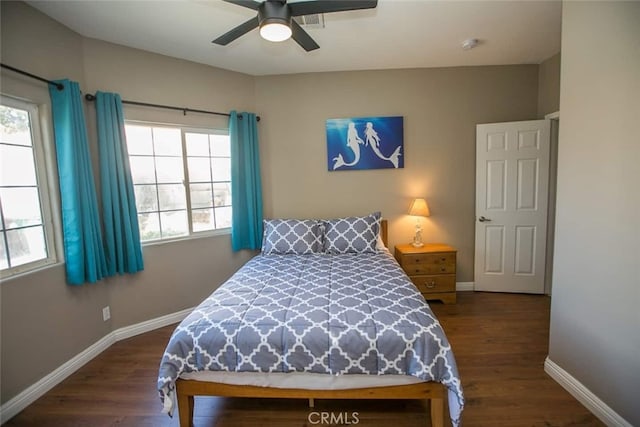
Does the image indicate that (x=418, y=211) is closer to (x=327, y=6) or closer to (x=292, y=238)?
(x=292, y=238)

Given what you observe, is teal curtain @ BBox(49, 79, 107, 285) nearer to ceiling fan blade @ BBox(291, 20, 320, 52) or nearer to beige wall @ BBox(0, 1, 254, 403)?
beige wall @ BBox(0, 1, 254, 403)

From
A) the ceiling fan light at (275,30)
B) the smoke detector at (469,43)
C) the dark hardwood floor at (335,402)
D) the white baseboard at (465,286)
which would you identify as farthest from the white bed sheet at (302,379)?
the smoke detector at (469,43)

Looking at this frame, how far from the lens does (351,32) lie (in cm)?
240

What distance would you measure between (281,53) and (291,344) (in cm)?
261

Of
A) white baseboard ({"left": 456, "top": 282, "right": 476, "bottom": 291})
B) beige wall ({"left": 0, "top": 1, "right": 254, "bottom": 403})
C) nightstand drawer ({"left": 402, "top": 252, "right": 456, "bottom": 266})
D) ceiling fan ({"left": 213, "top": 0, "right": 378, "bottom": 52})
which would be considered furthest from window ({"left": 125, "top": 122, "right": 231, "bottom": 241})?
white baseboard ({"left": 456, "top": 282, "right": 476, "bottom": 291})

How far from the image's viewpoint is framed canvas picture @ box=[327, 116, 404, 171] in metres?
3.28

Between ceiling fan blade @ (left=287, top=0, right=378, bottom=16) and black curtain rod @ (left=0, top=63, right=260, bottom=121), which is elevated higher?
ceiling fan blade @ (left=287, top=0, right=378, bottom=16)

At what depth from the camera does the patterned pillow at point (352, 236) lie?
2859mm

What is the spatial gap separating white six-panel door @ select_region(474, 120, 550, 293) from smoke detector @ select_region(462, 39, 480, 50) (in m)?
0.87

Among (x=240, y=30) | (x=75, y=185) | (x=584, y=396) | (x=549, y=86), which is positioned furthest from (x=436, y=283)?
(x=75, y=185)

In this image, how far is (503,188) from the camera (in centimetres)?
322

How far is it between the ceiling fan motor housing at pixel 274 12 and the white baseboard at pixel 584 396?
2.77m

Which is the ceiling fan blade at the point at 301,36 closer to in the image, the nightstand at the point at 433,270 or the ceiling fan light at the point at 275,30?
the ceiling fan light at the point at 275,30

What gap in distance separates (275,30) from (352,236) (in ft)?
6.21
